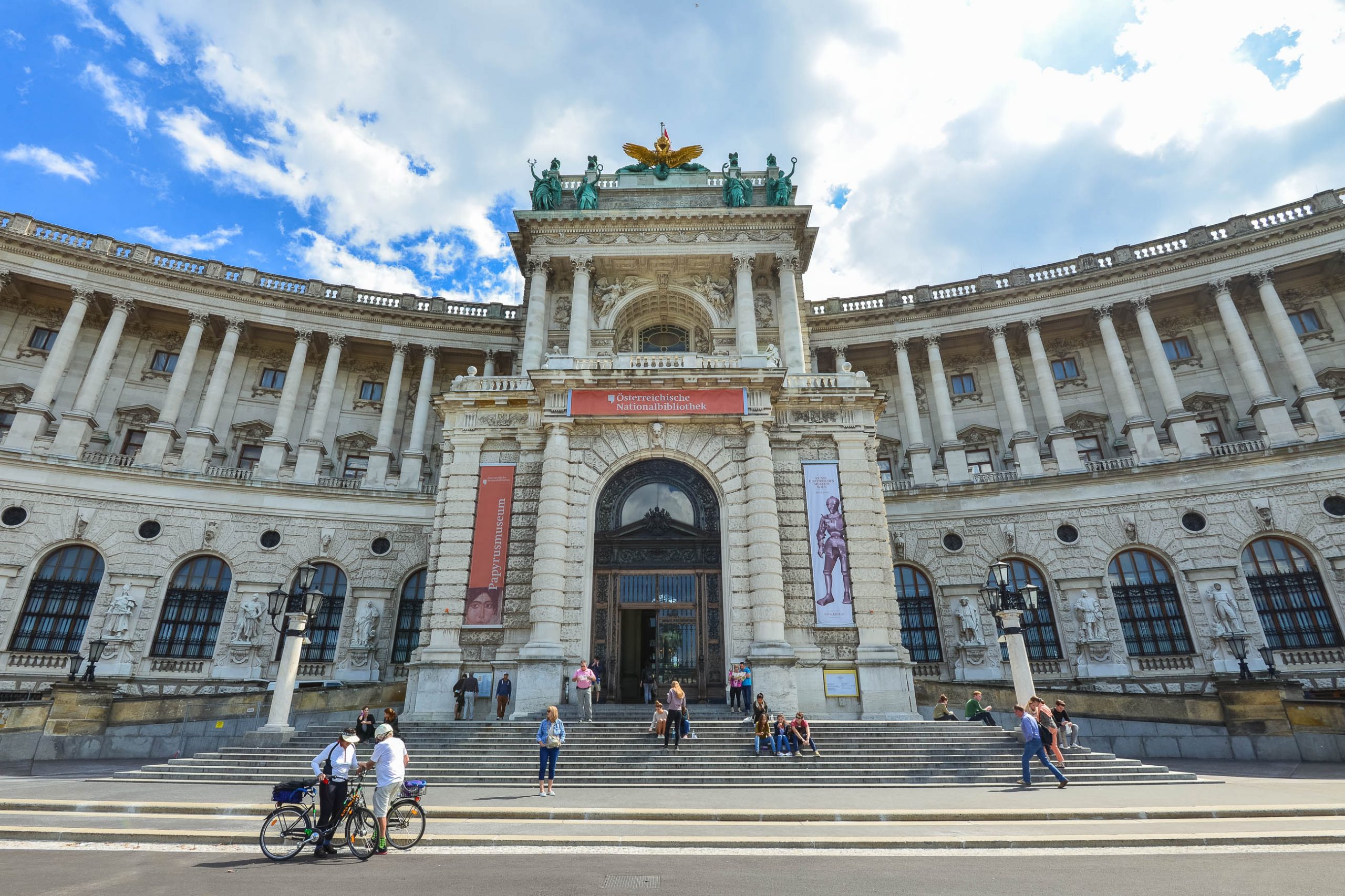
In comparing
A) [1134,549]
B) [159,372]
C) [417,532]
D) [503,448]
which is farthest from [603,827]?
[159,372]

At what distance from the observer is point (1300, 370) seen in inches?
1190

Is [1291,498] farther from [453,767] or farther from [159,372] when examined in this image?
[159,372]

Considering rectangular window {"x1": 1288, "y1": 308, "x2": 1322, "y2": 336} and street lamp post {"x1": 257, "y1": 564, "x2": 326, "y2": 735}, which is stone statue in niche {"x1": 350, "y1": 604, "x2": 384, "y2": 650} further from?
rectangular window {"x1": 1288, "y1": 308, "x2": 1322, "y2": 336}

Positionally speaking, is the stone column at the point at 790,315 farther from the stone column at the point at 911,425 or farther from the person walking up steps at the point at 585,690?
the person walking up steps at the point at 585,690

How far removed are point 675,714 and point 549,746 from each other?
A: 4211mm

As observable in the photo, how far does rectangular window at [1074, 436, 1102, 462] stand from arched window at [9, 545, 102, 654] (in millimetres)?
47463

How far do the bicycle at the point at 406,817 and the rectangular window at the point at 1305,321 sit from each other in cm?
4368

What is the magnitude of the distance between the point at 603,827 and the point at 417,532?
84.0 feet

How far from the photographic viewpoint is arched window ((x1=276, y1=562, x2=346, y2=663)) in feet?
98.4

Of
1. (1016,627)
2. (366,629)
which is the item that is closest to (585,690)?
(1016,627)

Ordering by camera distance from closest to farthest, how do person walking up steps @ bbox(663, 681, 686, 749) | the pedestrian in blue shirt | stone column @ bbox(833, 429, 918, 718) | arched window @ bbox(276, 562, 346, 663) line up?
the pedestrian in blue shirt, person walking up steps @ bbox(663, 681, 686, 749), stone column @ bbox(833, 429, 918, 718), arched window @ bbox(276, 562, 346, 663)

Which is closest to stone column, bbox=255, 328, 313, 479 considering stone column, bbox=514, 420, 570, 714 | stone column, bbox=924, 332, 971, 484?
stone column, bbox=514, 420, 570, 714

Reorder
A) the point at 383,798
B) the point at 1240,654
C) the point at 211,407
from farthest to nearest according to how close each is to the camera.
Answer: the point at 211,407, the point at 1240,654, the point at 383,798

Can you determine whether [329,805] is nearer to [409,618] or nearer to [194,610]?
[409,618]
